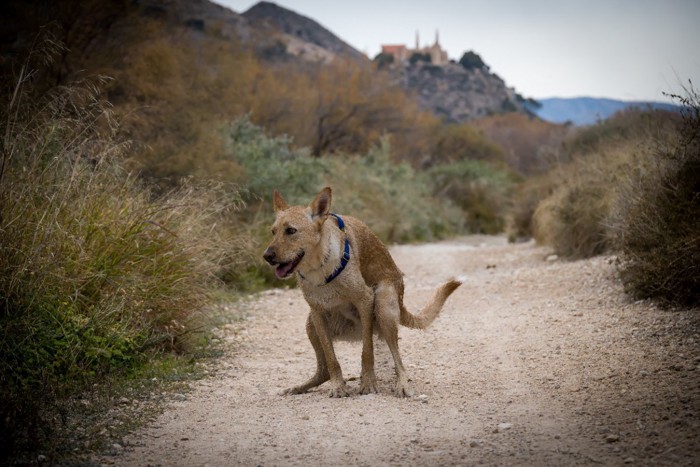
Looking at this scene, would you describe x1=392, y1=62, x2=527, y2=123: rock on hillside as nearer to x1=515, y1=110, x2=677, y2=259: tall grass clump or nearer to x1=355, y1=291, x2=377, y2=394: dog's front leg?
x1=515, y1=110, x2=677, y2=259: tall grass clump

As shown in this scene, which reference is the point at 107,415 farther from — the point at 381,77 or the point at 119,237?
the point at 381,77

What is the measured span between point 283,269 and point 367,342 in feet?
3.21

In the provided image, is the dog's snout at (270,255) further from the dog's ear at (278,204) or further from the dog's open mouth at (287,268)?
the dog's ear at (278,204)

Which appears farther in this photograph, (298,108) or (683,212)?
(298,108)

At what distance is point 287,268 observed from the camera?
5035 mm

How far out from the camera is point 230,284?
1052 centimetres

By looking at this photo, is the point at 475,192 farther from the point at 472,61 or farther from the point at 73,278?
the point at 472,61

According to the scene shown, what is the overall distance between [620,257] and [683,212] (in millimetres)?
1304

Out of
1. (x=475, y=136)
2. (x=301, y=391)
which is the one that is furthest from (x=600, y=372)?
(x=475, y=136)

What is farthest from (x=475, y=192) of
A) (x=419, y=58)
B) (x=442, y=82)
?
(x=419, y=58)

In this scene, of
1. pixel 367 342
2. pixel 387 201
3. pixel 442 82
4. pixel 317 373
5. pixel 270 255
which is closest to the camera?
pixel 270 255

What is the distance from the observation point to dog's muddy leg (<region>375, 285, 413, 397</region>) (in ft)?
17.4

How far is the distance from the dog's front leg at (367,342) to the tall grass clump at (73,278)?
2133 mm

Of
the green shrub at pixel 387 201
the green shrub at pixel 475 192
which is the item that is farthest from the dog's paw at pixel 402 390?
the green shrub at pixel 475 192
